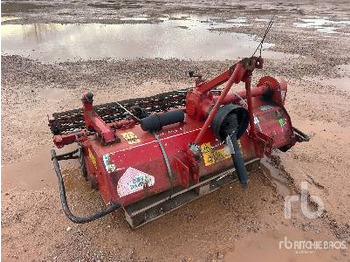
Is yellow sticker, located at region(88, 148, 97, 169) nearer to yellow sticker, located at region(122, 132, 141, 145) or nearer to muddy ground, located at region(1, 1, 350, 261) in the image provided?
yellow sticker, located at region(122, 132, 141, 145)

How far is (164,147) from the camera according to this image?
4.30 m

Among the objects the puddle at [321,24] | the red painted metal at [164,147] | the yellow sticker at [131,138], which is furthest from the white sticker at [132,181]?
the puddle at [321,24]

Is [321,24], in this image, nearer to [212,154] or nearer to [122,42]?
[122,42]

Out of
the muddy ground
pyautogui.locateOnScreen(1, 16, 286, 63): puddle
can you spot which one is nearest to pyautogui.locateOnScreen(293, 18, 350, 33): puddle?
pyautogui.locateOnScreen(1, 16, 286, 63): puddle

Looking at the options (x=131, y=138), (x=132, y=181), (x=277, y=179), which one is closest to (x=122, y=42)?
(x=277, y=179)

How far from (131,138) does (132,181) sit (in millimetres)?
593

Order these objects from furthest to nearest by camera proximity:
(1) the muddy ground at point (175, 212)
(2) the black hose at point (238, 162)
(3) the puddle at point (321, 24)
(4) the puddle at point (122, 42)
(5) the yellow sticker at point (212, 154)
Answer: (3) the puddle at point (321, 24) < (4) the puddle at point (122, 42) < (5) the yellow sticker at point (212, 154) < (1) the muddy ground at point (175, 212) < (2) the black hose at point (238, 162)

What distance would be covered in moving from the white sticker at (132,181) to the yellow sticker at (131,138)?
0.39 m

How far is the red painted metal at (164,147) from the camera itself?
4.00 meters

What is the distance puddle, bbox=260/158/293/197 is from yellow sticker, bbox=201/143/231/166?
1.39 meters

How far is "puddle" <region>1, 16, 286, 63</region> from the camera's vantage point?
13.1m

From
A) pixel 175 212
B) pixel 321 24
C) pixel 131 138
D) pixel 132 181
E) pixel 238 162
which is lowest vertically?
pixel 175 212

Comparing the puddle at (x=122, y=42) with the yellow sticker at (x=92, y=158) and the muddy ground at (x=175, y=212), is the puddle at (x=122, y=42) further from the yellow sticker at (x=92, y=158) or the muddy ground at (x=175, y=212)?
the yellow sticker at (x=92, y=158)

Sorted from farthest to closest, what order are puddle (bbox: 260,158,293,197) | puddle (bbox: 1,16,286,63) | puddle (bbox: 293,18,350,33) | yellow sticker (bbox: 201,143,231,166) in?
1. puddle (bbox: 293,18,350,33)
2. puddle (bbox: 1,16,286,63)
3. puddle (bbox: 260,158,293,197)
4. yellow sticker (bbox: 201,143,231,166)
